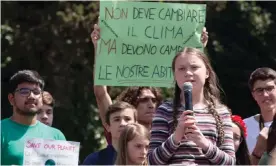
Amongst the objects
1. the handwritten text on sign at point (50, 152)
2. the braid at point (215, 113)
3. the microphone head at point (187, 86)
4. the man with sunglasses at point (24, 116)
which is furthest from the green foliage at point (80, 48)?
the microphone head at point (187, 86)

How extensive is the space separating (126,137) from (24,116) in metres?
0.98

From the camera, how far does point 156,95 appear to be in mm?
7449

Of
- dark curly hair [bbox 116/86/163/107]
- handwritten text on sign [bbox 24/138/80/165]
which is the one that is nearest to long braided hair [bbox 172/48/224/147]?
handwritten text on sign [bbox 24/138/80/165]

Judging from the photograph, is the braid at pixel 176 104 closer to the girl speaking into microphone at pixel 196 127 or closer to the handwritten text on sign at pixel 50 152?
the girl speaking into microphone at pixel 196 127

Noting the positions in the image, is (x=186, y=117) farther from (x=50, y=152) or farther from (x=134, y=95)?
(x=134, y=95)

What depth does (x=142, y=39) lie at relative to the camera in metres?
7.29

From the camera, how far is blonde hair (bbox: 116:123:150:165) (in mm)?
6422

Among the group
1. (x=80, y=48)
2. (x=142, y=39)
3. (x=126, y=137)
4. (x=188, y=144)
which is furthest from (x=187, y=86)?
(x=80, y=48)

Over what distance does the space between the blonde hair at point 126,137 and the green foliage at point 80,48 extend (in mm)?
8553

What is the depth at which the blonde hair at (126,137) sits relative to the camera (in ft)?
21.1

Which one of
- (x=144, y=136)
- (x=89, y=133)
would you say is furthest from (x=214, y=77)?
(x=89, y=133)

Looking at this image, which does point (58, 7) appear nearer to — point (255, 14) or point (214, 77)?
point (255, 14)

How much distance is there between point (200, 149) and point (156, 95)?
7.25 ft

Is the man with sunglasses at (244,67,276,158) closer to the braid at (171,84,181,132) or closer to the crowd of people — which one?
the crowd of people
